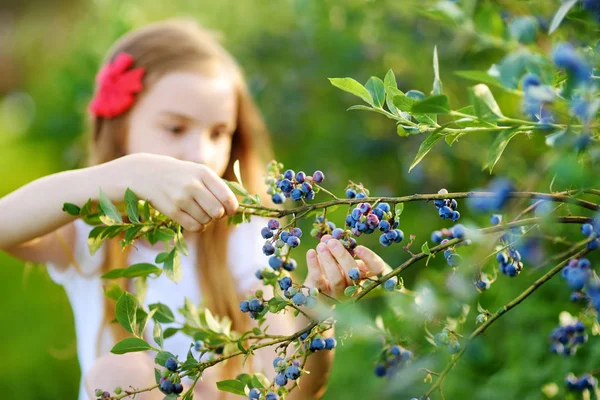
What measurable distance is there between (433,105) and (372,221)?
195 millimetres

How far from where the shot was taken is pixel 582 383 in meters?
0.94

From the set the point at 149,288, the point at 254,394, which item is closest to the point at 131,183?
the point at 254,394

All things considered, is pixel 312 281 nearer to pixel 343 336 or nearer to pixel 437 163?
pixel 343 336

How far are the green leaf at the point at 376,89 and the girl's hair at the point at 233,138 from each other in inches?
35.0

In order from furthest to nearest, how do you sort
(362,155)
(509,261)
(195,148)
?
(362,155)
(195,148)
(509,261)

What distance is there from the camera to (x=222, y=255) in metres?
1.76

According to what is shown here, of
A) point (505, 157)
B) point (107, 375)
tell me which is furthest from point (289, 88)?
point (107, 375)

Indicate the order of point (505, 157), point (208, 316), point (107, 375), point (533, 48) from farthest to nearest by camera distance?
point (505, 157) → point (533, 48) → point (107, 375) → point (208, 316)

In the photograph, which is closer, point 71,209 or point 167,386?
point 167,386

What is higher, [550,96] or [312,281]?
[550,96]

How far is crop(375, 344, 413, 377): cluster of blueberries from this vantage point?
102 cm

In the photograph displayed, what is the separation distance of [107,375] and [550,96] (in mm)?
953

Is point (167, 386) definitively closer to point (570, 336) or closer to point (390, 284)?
point (390, 284)

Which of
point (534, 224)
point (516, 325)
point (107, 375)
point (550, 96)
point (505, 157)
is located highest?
point (550, 96)
